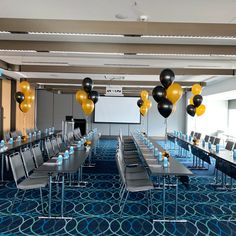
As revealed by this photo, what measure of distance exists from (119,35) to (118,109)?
1108 centimetres

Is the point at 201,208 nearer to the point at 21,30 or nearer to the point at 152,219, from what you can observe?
the point at 152,219

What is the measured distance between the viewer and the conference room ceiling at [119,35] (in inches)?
134

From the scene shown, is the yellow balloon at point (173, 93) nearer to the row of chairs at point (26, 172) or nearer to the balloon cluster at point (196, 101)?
the row of chairs at point (26, 172)

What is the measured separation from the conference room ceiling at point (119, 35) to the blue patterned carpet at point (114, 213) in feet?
9.51

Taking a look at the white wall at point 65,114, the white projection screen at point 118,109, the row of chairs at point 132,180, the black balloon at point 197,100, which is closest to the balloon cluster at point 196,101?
the black balloon at point 197,100

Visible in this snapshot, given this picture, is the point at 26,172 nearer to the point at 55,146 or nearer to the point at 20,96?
the point at 55,146

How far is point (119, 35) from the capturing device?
3.62 m

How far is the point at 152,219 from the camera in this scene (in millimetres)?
3789

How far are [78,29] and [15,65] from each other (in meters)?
4.75

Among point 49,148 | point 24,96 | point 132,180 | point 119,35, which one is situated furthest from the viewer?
point 24,96

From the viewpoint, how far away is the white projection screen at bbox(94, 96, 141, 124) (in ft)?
48.2

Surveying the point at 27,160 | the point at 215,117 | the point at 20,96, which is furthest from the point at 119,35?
the point at 215,117

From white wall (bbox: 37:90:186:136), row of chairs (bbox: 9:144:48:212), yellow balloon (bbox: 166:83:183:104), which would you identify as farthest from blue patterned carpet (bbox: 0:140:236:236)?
white wall (bbox: 37:90:186:136)

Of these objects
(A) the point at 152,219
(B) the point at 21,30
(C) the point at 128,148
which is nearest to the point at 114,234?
(A) the point at 152,219
